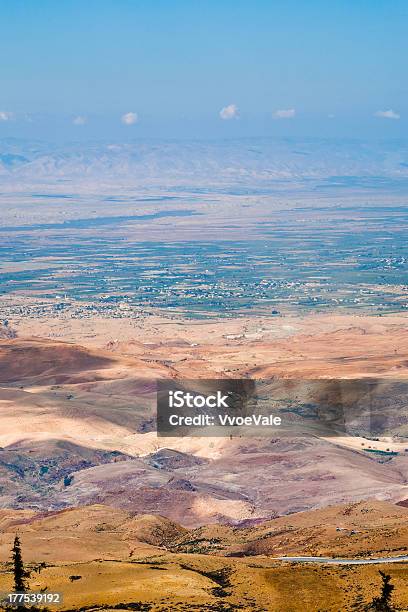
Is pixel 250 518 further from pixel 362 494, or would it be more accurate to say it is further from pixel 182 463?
pixel 182 463

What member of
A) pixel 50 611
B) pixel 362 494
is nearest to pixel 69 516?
Answer: pixel 362 494

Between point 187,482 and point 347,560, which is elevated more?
point 347,560

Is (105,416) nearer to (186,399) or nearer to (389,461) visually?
(186,399)

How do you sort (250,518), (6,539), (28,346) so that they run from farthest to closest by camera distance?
(28,346), (250,518), (6,539)

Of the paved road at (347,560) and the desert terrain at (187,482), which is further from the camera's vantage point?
the paved road at (347,560)

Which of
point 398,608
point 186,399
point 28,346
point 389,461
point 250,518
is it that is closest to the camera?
point 398,608

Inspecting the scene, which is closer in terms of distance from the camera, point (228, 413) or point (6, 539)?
point (6, 539)

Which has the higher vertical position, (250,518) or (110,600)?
(110,600)

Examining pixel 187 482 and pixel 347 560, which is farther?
pixel 187 482

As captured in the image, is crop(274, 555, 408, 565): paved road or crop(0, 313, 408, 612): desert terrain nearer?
crop(0, 313, 408, 612): desert terrain
